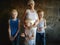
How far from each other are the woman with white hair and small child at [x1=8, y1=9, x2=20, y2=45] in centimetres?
8

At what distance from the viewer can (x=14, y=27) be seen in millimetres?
2445

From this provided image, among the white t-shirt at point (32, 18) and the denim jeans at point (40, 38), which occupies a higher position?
the white t-shirt at point (32, 18)

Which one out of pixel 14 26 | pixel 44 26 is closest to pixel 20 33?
pixel 14 26

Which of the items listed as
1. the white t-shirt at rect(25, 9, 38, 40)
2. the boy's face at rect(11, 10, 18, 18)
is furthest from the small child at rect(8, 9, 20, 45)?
the white t-shirt at rect(25, 9, 38, 40)

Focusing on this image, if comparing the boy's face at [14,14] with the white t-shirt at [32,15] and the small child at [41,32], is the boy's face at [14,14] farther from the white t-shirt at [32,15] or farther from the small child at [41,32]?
the small child at [41,32]

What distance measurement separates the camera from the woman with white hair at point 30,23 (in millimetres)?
2438

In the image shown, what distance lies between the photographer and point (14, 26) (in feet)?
8.02

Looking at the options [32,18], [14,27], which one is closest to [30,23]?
[32,18]

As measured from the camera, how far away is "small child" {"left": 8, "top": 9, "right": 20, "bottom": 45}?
2432mm

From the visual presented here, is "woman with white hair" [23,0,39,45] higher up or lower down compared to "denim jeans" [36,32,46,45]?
higher up

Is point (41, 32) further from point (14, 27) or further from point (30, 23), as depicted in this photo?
point (14, 27)

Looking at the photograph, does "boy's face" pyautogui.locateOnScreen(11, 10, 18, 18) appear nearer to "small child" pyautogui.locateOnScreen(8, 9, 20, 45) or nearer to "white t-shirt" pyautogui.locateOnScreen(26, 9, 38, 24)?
"small child" pyautogui.locateOnScreen(8, 9, 20, 45)

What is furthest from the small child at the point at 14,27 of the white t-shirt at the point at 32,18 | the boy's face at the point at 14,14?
the white t-shirt at the point at 32,18

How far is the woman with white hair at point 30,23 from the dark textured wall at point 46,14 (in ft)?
0.15
